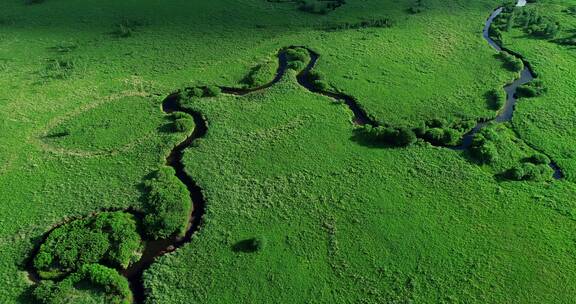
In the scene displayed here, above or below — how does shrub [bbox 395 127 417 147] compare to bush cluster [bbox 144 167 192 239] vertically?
above

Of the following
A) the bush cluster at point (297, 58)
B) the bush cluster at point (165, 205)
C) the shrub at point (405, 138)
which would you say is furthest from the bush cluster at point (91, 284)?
the bush cluster at point (297, 58)

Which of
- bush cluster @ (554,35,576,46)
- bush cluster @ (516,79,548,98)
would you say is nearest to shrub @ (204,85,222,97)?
Answer: bush cluster @ (516,79,548,98)

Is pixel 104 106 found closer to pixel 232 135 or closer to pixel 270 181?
Answer: pixel 232 135

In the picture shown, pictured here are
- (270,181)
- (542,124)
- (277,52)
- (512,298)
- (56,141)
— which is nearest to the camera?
(512,298)

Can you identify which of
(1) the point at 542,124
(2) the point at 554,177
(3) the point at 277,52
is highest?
(3) the point at 277,52

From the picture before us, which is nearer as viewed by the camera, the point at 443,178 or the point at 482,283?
the point at 482,283

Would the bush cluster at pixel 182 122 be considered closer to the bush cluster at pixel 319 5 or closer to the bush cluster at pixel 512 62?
the bush cluster at pixel 319 5

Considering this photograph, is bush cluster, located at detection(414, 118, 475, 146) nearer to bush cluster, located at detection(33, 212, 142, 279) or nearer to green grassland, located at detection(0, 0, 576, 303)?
green grassland, located at detection(0, 0, 576, 303)

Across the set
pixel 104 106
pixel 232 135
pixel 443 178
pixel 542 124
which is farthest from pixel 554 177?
pixel 104 106
